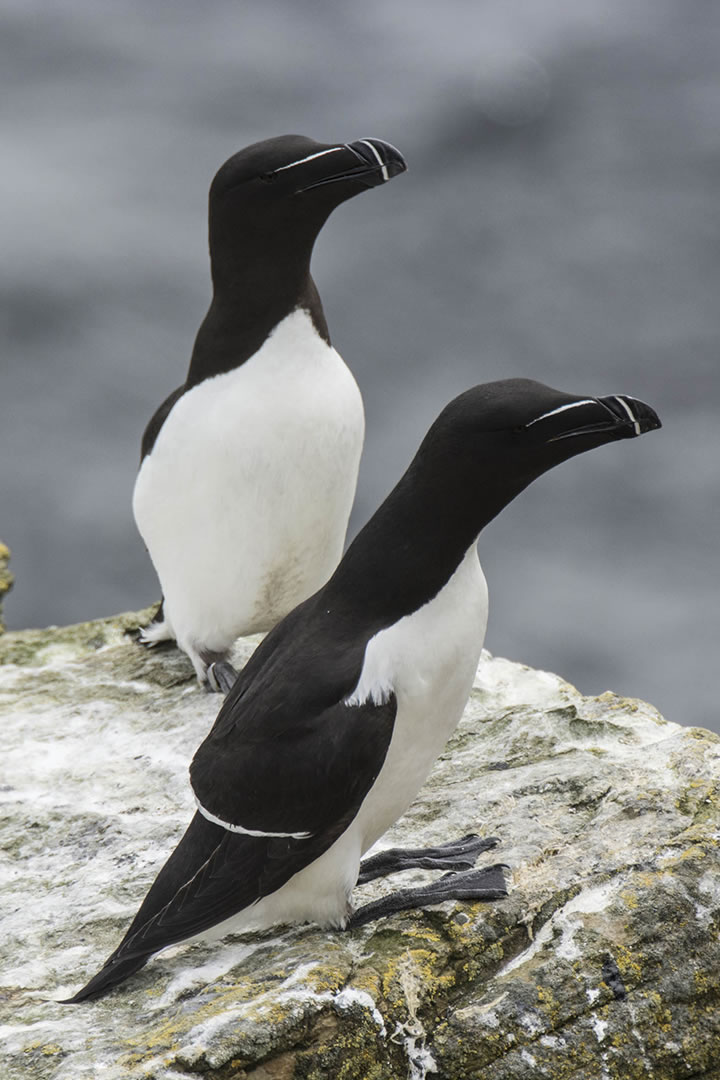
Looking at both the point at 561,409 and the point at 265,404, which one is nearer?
the point at 561,409

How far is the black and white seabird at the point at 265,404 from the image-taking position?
5.31m

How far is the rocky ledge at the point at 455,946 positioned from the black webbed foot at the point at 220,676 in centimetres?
71

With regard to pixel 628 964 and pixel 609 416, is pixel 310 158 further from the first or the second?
pixel 628 964

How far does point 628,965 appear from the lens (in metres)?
3.58

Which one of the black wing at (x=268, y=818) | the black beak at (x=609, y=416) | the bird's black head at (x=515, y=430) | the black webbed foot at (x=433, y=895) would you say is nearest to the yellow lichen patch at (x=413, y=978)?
the black webbed foot at (x=433, y=895)

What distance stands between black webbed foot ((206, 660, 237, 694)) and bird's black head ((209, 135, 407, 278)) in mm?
1630

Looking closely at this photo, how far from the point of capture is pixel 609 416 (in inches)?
144

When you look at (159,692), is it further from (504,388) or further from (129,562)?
(129,562)

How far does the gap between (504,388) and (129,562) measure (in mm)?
9246

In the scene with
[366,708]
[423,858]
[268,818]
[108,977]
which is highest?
[366,708]

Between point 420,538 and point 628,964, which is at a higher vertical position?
point 420,538

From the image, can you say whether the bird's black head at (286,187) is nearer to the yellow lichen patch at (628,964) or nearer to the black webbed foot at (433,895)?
the black webbed foot at (433,895)

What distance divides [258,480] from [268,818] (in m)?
2.03

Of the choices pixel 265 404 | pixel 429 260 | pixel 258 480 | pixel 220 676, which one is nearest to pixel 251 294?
pixel 265 404
